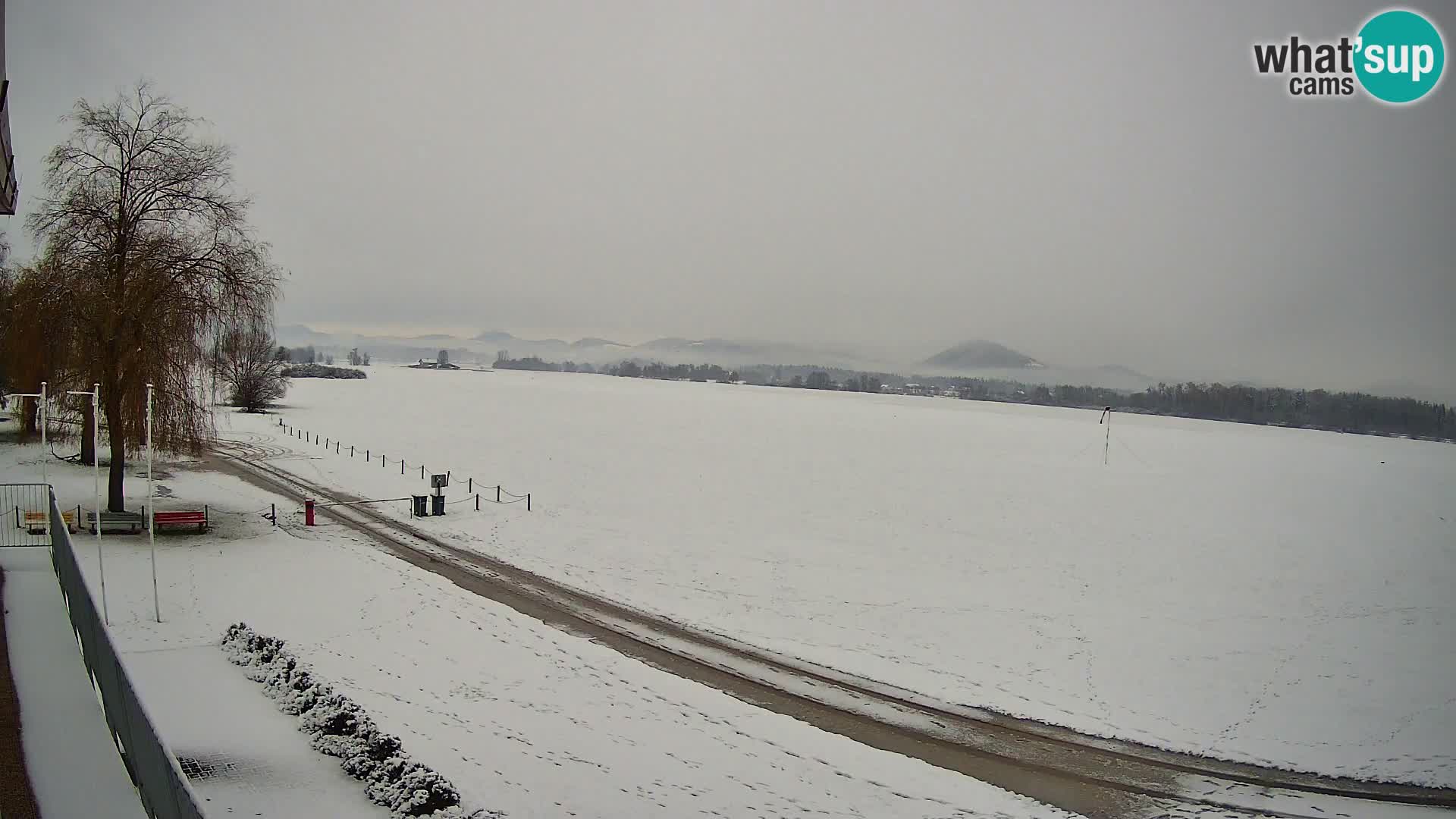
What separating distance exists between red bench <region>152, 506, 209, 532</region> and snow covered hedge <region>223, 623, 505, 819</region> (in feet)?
37.9

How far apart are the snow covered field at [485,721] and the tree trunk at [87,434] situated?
6613 millimetres

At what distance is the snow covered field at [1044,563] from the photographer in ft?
45.9

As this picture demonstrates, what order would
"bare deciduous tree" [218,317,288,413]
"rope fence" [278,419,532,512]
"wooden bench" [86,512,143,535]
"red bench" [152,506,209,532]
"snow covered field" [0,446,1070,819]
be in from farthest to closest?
"bare deciduous tree" [218,317,288,413], "rope fence" [278,419,532,512], "wooden bench" [86,512,143,535], "red bench" [152,506,209,532], "snow covered field" [0,446,1070,819]

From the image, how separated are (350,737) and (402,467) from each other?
2999 cm

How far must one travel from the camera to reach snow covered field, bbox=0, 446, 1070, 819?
9.50 m

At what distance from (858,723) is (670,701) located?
3.10 m

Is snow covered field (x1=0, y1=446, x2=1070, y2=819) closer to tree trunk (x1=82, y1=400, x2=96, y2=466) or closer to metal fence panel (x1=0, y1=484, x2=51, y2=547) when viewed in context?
metal fence panel (x1=0, y1=484, x2=51, y2=547)

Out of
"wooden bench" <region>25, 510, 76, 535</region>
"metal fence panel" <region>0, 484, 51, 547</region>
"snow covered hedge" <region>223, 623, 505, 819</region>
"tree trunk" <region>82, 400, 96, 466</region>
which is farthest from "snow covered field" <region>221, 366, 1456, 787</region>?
"metal fence panel" <region>0, 484, 51, 547</region>

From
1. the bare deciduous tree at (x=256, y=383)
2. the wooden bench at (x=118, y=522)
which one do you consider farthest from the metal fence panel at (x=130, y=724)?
the bare deciduous tree at (x=256, y=383)

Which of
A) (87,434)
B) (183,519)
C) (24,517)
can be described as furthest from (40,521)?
(87,434)

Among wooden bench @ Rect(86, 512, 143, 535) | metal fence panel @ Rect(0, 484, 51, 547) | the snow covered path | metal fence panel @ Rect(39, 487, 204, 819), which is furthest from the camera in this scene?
wooden bench @ Rect(86, 512, 143, 535)

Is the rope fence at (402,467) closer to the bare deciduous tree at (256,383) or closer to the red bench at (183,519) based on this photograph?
the red bench at (183,519)

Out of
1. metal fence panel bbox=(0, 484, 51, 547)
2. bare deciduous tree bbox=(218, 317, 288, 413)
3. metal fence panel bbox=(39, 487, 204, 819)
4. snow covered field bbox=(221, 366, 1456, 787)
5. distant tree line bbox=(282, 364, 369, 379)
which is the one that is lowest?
snow covered field bbox=(221, 366, 1456, 787)

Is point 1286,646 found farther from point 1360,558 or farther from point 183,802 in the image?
point 183,802
